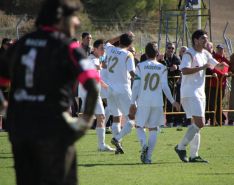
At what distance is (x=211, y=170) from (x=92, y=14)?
45.9 metres

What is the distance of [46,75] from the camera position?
676cm

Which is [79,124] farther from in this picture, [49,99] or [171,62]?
[171,62]

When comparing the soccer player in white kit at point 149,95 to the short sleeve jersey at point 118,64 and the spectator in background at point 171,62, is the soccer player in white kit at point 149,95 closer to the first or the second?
the short sleeve jersey at point 118,64

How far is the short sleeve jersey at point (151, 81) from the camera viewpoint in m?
14.0

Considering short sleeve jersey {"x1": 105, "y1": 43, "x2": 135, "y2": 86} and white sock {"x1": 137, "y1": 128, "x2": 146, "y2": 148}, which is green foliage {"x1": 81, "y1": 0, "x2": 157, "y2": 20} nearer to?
short sleeve jersey {"x1": 105, "y1": 43, "x2": 135, "y2": 86}

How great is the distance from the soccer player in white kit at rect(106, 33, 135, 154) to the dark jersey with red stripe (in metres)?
8.85

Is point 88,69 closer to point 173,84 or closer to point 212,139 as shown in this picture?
point 212,139

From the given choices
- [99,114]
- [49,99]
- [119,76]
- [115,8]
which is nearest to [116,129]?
[99,114]

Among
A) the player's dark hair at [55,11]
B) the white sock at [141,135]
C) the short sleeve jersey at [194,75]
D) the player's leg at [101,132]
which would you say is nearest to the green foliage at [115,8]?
the player's leg at [101,132]

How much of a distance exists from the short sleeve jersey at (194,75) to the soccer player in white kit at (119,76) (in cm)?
198

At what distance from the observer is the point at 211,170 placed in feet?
43.1

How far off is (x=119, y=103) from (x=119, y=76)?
58 centimetres

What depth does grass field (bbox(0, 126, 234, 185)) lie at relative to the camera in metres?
11.9

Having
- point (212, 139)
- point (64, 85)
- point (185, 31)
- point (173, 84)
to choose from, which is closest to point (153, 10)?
point (185, 31)
